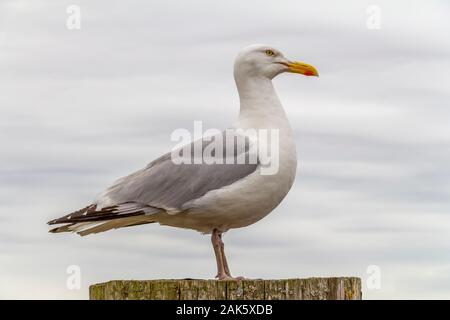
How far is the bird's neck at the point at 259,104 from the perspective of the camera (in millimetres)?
10750

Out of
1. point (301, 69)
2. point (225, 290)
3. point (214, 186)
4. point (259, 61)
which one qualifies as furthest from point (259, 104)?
point (225, 290)

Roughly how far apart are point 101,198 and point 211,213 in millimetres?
1360

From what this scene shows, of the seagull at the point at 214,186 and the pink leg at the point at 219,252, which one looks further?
the pink leg at the point at 219,252

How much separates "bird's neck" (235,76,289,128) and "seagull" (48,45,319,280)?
0.04 feet

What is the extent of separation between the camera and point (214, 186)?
10.3 metres

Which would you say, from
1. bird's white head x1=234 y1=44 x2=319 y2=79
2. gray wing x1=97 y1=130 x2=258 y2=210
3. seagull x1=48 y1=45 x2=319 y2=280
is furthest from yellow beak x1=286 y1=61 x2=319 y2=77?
gray wing x1=97 y1=130 x2=258 y2=210

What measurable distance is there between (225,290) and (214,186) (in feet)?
7.14

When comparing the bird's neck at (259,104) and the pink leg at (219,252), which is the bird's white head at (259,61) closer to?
the bird's neck at (259,104)

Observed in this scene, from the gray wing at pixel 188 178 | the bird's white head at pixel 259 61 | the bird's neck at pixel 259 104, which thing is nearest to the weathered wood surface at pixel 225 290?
the gray wing at pixel 188 178

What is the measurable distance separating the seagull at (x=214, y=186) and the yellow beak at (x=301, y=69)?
0.62 meters

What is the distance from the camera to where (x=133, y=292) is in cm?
838

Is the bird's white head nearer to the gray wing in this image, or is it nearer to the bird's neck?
the bird's neck
